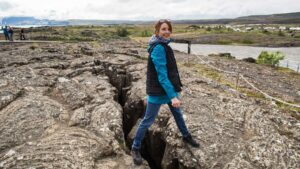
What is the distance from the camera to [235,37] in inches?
5413

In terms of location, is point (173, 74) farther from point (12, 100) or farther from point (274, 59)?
point (274, 59)

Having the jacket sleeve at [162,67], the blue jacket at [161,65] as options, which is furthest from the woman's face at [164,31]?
the jacket sleeve at [162,67]

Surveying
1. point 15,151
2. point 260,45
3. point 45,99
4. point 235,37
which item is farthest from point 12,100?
point 235,37

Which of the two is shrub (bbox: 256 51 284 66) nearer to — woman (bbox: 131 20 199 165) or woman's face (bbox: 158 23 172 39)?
woman (bbox: 131 20 199 165)

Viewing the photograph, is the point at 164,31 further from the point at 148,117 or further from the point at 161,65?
the point at 148,117

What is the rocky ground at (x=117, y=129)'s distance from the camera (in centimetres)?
991

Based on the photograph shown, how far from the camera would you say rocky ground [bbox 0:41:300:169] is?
9906 millimetres

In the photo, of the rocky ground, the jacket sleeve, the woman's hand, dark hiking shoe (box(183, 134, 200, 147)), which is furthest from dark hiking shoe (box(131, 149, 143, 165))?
the jacket sleeve

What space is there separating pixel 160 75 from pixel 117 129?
183 inches

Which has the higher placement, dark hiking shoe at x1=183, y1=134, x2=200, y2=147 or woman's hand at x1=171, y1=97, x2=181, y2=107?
woman's hand at x1=171, y1=97, x2=181, y2=107

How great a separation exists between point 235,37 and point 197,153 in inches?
5325

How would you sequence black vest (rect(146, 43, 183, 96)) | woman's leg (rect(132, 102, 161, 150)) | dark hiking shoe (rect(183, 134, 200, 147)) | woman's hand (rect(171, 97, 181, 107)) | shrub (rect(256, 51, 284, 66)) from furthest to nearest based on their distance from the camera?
1. shrub (rect(256, 51, 284, 66))
2. dark hiking shoe (rect(183, 134, 200, 147))
3. woman's leg (rect(132, 102, 161, 150))
4. black vest (rect(146, 43, 183, 96))
5. woman's hand (rect(171, 97, 181, 107))

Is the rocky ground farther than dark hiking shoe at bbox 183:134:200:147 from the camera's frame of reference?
No

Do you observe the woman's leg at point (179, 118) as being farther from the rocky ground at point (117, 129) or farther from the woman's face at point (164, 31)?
the woman's face at point (164, 31)
